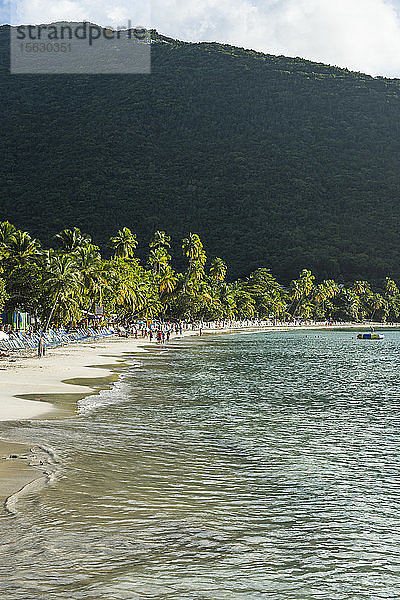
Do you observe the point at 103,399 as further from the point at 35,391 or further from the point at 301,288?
the point at 301,288

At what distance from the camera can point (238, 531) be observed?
391 inches

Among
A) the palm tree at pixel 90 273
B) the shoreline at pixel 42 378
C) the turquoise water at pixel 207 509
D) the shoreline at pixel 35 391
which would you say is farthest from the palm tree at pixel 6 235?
the turquoise water at pixel 207 509

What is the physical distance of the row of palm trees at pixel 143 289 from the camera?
179 ft

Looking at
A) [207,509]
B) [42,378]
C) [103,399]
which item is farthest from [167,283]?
[207,509]

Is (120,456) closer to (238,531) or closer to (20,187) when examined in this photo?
(238,531)

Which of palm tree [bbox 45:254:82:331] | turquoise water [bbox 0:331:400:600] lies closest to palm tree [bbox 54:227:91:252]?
palm tree [bbox 45:254:82:331]

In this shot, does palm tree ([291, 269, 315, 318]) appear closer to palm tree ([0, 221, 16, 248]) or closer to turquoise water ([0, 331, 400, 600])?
palm tree ([0, 221, 16, 248])

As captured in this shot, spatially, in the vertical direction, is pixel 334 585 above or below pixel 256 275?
below

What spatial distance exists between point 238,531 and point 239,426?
367 inches

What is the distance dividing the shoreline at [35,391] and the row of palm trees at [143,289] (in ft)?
23.3

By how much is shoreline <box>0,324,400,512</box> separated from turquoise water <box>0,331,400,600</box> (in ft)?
1.68

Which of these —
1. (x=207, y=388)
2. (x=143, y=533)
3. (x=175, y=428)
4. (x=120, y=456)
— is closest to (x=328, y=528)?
(x=143, y=533)

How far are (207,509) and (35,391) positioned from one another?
14.7 m

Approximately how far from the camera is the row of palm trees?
179 feet
